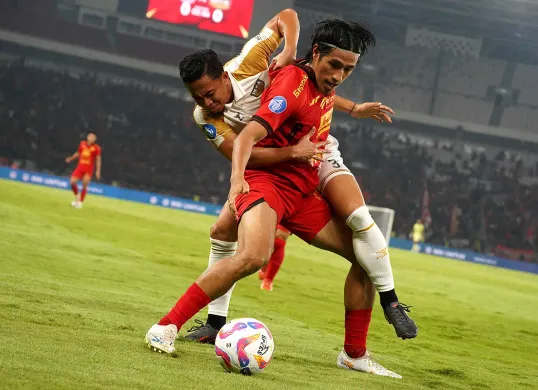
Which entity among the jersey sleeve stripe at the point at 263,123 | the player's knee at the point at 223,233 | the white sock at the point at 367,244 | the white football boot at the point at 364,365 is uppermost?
the jersey sleeve stripe at the point at 263,123

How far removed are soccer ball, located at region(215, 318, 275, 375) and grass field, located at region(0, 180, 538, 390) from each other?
0.08 meters

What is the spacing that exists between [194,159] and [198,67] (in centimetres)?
3121

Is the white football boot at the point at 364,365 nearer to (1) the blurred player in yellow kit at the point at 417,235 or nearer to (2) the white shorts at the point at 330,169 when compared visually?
(2) the white shorts at the point at 330,169

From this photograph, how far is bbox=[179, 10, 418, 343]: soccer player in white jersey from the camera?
5.23 m

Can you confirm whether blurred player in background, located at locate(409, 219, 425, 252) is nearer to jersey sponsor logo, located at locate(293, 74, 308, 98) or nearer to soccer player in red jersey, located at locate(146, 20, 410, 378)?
soccer player in red jersey, located at locate(146, 20, 410, 378)

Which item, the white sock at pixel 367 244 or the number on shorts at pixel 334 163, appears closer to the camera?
the white sock at pixel 367 244

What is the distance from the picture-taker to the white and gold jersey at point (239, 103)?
214 inches

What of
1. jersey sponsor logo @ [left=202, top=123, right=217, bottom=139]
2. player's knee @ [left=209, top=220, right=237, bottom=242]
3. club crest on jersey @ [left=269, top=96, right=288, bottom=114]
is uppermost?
club crest on jersey @ [left=269, top=96, right=288, bottom=114]

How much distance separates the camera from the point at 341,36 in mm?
5270

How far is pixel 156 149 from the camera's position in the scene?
3628 centimetres

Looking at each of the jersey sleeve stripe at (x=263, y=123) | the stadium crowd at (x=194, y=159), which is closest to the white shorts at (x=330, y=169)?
the jersey sleeve stripe at (x=263, y=123)

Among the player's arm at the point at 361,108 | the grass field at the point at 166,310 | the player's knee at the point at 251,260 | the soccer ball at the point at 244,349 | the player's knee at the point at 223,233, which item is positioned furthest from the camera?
the player's arm at the point at 361,108

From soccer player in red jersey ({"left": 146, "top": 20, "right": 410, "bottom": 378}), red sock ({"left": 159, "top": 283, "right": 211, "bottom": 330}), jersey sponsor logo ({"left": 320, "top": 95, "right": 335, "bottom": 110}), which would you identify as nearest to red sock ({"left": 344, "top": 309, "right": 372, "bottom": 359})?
soccer player in red jersey ({"left": 146, "top": 20, "right": 410, "bottom": 378})

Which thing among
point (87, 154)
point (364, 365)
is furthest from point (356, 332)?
point (87, 154)
